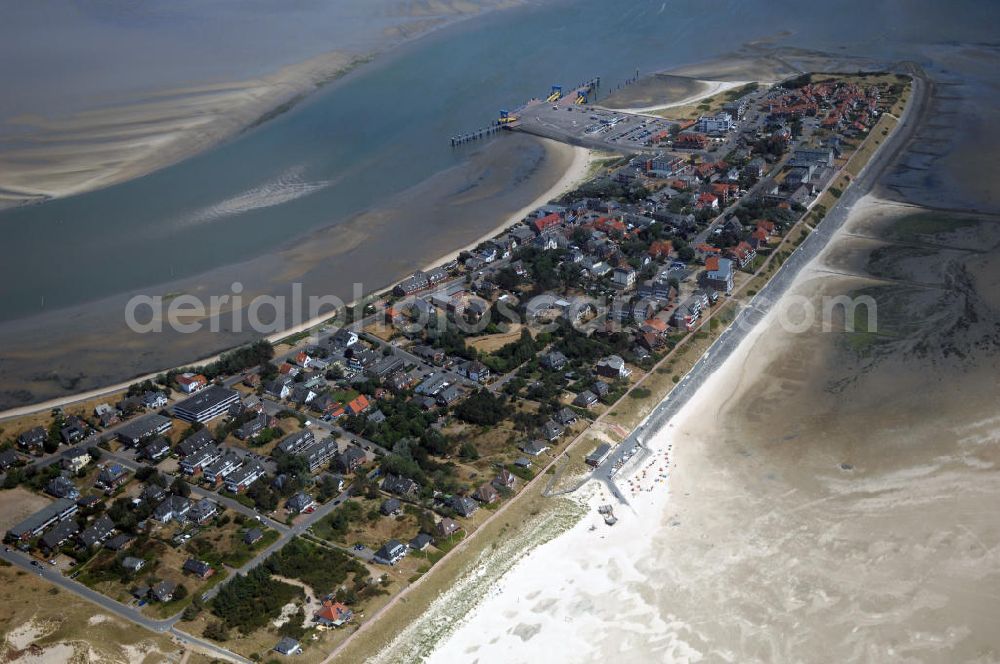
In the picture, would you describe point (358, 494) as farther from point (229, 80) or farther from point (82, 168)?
point (229, 80)

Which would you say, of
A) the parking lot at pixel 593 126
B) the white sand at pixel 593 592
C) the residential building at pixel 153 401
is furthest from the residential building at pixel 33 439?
the parking lot at pixel 593 126

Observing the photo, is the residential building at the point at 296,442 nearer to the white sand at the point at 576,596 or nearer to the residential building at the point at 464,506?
the residential building at the point at 464,506

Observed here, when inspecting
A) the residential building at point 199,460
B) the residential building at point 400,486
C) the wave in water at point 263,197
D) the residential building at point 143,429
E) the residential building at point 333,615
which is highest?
the wave in water at point 263,197

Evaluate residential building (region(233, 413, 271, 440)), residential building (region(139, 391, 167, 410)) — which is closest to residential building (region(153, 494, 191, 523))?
residential building (region(233, 413, 271, 440))

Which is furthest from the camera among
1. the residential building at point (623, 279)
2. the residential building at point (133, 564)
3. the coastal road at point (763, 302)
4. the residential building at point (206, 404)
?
the residential building at point (623, 279)

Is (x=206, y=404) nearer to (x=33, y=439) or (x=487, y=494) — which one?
(x=33, y=439)

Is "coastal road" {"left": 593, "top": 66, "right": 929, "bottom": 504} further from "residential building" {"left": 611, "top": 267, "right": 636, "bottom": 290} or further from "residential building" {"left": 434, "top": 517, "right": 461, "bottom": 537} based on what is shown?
"residential building" {"left": 611, "top": 267, "right": 636, "bottom": 290}

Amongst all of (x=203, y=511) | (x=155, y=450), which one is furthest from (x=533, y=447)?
(x=155, y=450)

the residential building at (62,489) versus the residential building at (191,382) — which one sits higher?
the residential building at (191,382)
